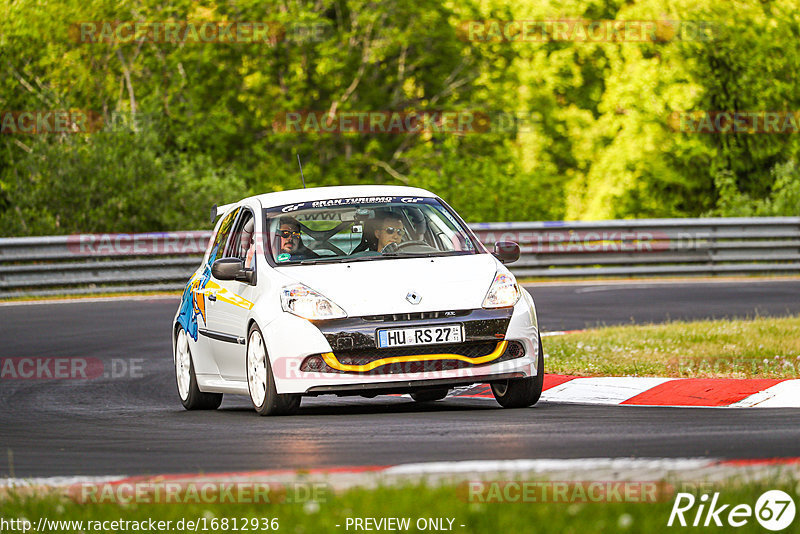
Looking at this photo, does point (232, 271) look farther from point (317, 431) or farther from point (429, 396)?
point (429, 396)

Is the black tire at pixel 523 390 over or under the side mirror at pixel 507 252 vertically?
under

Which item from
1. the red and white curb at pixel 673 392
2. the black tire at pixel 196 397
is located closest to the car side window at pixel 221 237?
the black tire at pixel 196 397

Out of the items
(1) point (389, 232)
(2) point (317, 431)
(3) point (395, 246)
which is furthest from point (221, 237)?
(2) point (317, 431)

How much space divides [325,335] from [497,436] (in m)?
1.71

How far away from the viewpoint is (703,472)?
6.02 meters

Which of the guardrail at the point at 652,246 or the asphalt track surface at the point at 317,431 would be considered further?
the guardrail at the point at 652,246

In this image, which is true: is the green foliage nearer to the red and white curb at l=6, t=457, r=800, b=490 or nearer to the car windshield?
the car windshield

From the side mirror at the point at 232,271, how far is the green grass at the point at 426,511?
4200mm

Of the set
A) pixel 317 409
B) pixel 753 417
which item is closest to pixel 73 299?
pixel 317 409

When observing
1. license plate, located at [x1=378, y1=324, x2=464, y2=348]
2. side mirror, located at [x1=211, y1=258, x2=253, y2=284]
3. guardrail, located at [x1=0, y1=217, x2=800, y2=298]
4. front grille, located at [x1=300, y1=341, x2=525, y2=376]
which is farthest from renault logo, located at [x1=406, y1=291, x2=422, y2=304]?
guardrail, located at [x1=0, y1=217, x2=800, y2=298]

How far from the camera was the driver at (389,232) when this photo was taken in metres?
10.4

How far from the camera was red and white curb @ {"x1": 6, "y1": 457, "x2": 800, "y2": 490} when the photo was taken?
5.92 meters

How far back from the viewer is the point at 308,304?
9.35 m

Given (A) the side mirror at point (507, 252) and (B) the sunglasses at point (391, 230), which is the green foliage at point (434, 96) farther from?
(A) the side mirror at point (507, 252)
